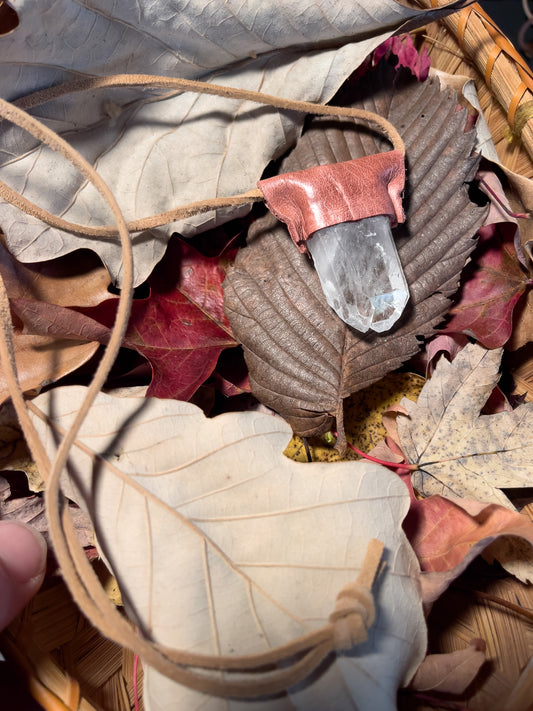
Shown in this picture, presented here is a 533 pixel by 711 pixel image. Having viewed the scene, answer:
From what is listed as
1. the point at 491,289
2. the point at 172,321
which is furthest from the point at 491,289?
the point at 172,321

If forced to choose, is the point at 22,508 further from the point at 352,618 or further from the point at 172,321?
the point at 352,618

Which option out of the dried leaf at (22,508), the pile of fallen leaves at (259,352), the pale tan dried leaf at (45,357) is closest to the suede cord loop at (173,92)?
the pile of fallen leaves at (259,352)

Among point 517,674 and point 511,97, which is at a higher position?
point 511,97

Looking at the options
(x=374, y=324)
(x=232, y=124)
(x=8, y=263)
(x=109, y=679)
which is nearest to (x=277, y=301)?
(x=374, y=324)

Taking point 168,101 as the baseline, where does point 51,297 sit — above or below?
below

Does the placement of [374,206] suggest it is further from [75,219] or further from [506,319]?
[75,219]
